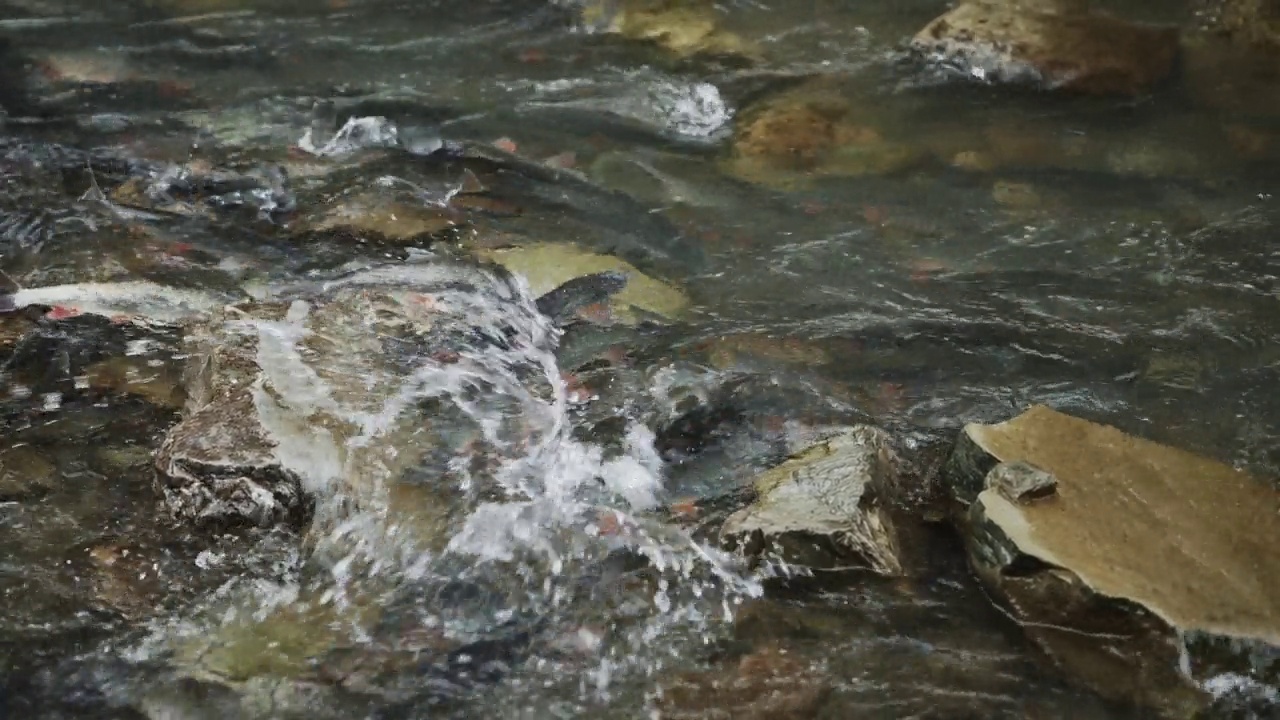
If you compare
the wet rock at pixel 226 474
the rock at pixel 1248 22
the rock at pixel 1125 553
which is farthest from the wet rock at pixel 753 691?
the rock at pixel 1248 22

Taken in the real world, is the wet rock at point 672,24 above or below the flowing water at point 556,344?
above

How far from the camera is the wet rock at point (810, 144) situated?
236 inches

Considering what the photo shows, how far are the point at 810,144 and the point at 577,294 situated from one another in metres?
1.96

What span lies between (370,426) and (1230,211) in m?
4.39

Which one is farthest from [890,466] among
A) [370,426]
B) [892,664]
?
[370,426]

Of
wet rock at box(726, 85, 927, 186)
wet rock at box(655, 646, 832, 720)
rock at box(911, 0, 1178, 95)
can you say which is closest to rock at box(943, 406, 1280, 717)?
wet rock at box(655, 646, 832, 720)

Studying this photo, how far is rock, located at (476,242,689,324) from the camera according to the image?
4980 millimetres

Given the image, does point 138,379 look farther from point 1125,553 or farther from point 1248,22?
point 1248,22

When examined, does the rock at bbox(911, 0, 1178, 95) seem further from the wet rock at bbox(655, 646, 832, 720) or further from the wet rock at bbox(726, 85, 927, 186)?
the wet rock at bbox(655, 646, 832, 720)

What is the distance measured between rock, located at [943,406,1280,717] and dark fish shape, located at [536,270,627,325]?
191 cm

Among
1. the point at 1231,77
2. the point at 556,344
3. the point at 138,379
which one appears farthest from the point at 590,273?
the point at 1231,77

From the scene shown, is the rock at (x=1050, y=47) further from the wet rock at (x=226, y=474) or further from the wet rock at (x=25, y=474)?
the wet rock at (x=25, y=474)

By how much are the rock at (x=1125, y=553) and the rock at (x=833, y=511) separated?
0.85 ft

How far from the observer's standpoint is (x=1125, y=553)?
11.0ft
